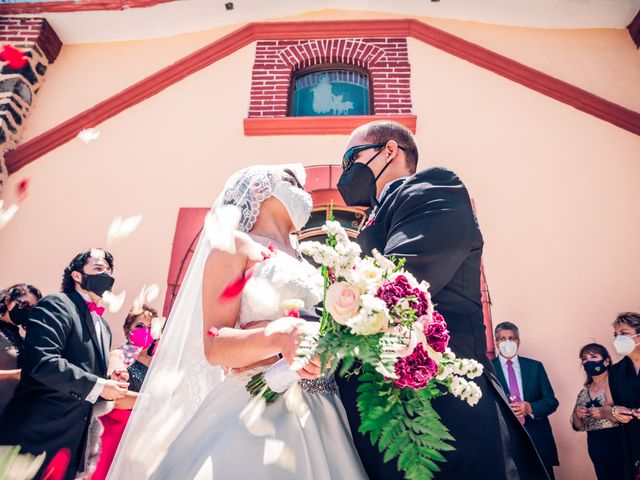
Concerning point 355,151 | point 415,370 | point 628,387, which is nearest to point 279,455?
point 415,370

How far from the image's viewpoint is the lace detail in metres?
2.03

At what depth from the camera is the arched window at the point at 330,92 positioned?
672 centimetres

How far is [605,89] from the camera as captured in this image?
6.32 metres

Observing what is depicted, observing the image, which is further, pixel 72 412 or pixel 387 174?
pixel 72 412

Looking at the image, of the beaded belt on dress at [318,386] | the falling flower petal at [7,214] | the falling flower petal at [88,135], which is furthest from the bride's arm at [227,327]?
the falling flower petal at [88,135]

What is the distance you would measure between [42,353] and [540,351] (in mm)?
4327

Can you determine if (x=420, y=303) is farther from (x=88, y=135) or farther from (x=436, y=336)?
(x=88, y=135)

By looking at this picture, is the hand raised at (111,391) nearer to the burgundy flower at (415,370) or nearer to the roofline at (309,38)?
the burgundy flower at (415,370)

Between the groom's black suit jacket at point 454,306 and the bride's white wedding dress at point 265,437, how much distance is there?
12 centimetres

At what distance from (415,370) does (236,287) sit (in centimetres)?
91

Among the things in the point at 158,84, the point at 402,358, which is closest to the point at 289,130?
the point at 158,84

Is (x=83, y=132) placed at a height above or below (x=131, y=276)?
above

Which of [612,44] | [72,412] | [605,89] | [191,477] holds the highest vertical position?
[612,44]

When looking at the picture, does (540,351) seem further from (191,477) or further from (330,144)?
(191,477)
